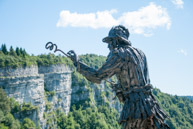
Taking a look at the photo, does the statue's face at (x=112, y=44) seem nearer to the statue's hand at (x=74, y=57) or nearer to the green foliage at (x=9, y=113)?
the statue's hand at (x=74, y=57)

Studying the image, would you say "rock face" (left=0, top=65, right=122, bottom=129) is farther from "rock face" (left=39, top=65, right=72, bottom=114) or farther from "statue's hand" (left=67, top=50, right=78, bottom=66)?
"statue's hand" (left=67, top=50, right=78, bottom=66)

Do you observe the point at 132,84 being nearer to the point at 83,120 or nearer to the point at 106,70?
the point at 106,70

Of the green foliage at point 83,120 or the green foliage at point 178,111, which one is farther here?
the green foliage at point 178,111

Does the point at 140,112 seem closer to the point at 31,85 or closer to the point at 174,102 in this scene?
the point at 31,85

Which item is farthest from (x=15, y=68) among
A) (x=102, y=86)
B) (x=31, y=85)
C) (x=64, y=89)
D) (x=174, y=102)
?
(x=174, y=102)

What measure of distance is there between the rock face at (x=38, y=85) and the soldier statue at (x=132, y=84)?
177 ft

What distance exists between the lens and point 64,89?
9006 centimetres

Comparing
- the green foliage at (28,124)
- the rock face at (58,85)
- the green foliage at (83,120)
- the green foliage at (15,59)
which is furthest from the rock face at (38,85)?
the green foliage at (83,120)

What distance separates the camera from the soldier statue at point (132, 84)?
5.00 metres

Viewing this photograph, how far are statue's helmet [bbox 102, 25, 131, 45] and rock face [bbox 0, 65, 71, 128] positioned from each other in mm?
53637

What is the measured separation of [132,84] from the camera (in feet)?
16.9

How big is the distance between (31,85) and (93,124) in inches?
1115

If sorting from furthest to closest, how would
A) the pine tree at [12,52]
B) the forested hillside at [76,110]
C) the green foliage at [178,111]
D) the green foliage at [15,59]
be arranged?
the green foliage at [178,111] < the pine tree at [12,52] < the green foliage at [15,59] < the forested hillside at [76,110]

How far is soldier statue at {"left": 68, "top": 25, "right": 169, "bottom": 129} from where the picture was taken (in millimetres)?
4996
